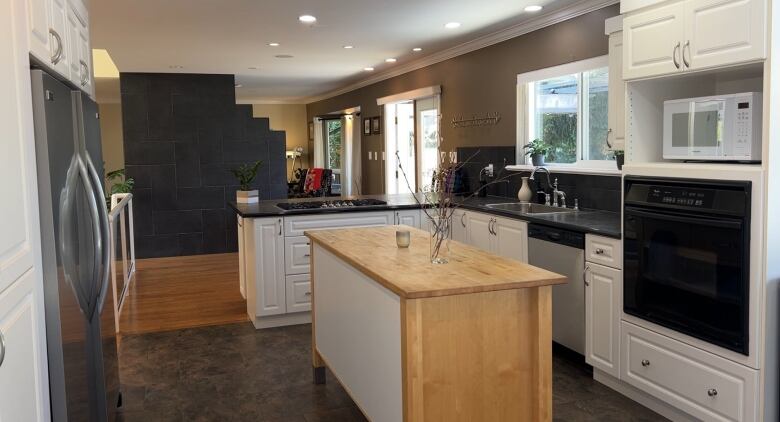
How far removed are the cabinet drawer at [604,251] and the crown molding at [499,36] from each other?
1.78 meters

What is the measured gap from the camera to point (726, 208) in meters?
2.79

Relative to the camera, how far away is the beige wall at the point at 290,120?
50.0 feet

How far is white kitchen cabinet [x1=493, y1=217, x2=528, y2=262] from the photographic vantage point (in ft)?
14.3

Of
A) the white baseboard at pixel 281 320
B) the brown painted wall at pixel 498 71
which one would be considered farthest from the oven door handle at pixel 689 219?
the white baseboard at pixel 281 320

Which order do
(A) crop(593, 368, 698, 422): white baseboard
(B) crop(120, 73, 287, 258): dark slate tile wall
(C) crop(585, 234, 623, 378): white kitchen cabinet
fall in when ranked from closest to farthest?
(A) crop(593, 368, 698, 422): white baseboard < (C) crop(585, 234, 623, 378): white kitchen cabinet < (B) crop(120, 73, 287, 258): dark slate tile wall

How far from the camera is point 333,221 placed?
17.2 ft

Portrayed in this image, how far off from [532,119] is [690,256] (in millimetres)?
2858

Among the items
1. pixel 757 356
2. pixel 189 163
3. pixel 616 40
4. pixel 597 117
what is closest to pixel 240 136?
pixel 189 163

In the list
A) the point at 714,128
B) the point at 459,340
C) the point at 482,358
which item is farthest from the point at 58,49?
the point at 714,128

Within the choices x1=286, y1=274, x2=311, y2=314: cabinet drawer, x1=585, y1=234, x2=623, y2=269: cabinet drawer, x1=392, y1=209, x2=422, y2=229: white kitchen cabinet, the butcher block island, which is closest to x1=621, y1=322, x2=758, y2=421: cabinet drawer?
x1=585, y1=234, x2=623, y2=269: cabinet drawer

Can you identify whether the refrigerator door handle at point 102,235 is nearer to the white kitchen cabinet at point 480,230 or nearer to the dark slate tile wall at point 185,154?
the white kitchen cabinet at point 480,230

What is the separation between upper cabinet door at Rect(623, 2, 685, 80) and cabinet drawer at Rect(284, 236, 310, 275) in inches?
108

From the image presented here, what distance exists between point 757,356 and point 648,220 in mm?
822

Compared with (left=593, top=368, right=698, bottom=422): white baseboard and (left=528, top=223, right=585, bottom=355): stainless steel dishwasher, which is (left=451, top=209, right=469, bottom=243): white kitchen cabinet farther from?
(left=593, top=368, right=698, bottom=422): white baseboard
